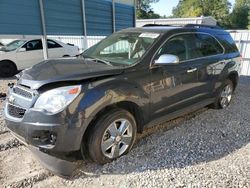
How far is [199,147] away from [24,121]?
95.3 inches

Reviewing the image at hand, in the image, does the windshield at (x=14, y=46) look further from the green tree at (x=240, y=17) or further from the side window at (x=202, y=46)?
the green tree at (x=240, y=17)

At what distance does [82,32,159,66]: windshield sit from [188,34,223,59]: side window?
0.82 metres

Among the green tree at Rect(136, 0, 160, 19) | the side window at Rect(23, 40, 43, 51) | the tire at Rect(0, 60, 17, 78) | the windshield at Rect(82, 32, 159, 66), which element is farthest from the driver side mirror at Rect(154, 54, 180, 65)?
the green tree at Rect(136, 0, 160, 19)

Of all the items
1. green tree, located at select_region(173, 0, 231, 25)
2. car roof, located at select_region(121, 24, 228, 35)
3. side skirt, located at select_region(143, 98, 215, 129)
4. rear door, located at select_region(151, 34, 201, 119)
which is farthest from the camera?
green tree, located at select_region(173, 0, 231, 25)

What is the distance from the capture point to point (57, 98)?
2.61 meters

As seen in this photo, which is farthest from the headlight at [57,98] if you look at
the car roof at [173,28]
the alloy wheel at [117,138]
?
the car roof at [173,28]

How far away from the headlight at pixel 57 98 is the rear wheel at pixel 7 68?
299 inches

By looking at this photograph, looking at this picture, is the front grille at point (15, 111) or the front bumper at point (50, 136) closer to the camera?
the front bumper at point (50, 136)

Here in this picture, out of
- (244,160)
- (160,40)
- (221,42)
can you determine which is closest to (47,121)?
(160,40)

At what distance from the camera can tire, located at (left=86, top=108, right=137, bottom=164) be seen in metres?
2.87

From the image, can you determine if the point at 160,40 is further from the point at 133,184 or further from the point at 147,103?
the point at 133,184

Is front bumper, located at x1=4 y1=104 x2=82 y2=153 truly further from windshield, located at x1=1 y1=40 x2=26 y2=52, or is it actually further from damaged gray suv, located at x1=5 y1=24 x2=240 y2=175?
windshield, located at x1=1 y1=40 x2=26 y2=52

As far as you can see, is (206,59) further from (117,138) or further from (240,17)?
(240,17)

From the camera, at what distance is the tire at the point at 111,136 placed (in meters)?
2.87
